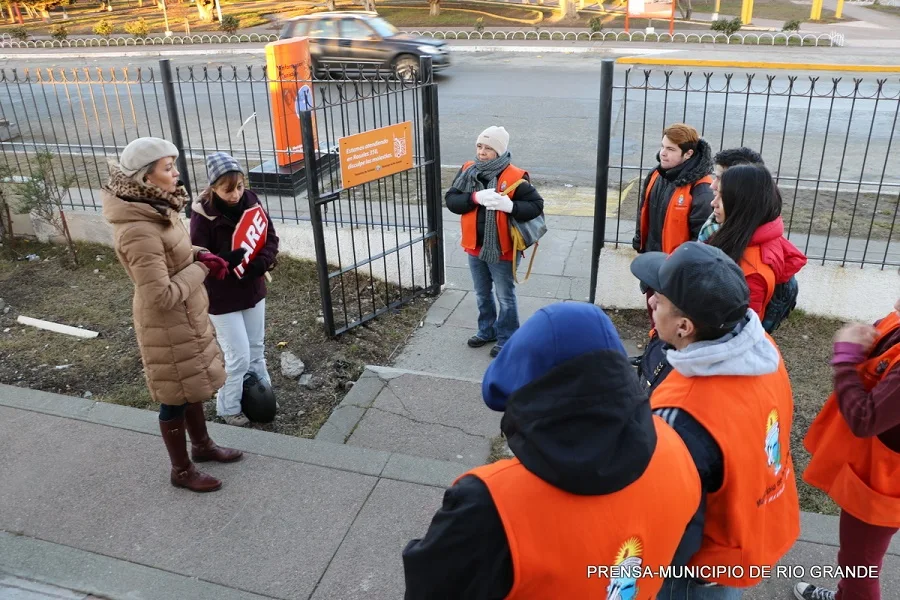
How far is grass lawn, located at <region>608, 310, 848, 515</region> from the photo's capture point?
12.7 ft

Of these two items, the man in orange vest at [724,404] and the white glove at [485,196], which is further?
the white glove at [485,196]

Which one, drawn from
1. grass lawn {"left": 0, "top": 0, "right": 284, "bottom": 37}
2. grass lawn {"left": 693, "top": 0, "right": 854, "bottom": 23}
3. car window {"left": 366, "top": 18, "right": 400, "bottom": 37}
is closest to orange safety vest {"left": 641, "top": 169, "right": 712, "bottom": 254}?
car window {"left": 366, "top": 18, "right": 400, "bottom": 37}

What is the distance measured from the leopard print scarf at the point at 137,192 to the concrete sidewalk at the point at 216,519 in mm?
1499

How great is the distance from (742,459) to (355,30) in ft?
57.9

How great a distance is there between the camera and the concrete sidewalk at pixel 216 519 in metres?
3.16

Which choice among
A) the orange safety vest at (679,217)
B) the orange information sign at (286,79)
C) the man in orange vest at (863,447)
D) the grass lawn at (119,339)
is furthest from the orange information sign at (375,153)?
the orange information sign at (286,79)

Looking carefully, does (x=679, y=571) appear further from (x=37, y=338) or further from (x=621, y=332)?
(x=37, y=338)

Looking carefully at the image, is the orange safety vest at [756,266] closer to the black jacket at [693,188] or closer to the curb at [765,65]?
the black jacket at [693,188]

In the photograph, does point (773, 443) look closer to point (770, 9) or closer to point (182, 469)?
point (182, 469)

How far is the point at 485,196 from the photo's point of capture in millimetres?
4875

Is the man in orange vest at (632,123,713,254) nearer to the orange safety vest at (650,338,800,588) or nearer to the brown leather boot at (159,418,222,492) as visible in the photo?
the orange safety vest at (650,338,800,588)

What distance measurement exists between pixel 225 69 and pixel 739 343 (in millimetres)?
21962

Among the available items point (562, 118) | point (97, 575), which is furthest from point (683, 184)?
point (562, 118)

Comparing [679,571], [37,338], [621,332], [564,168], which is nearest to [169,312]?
[679,571]
